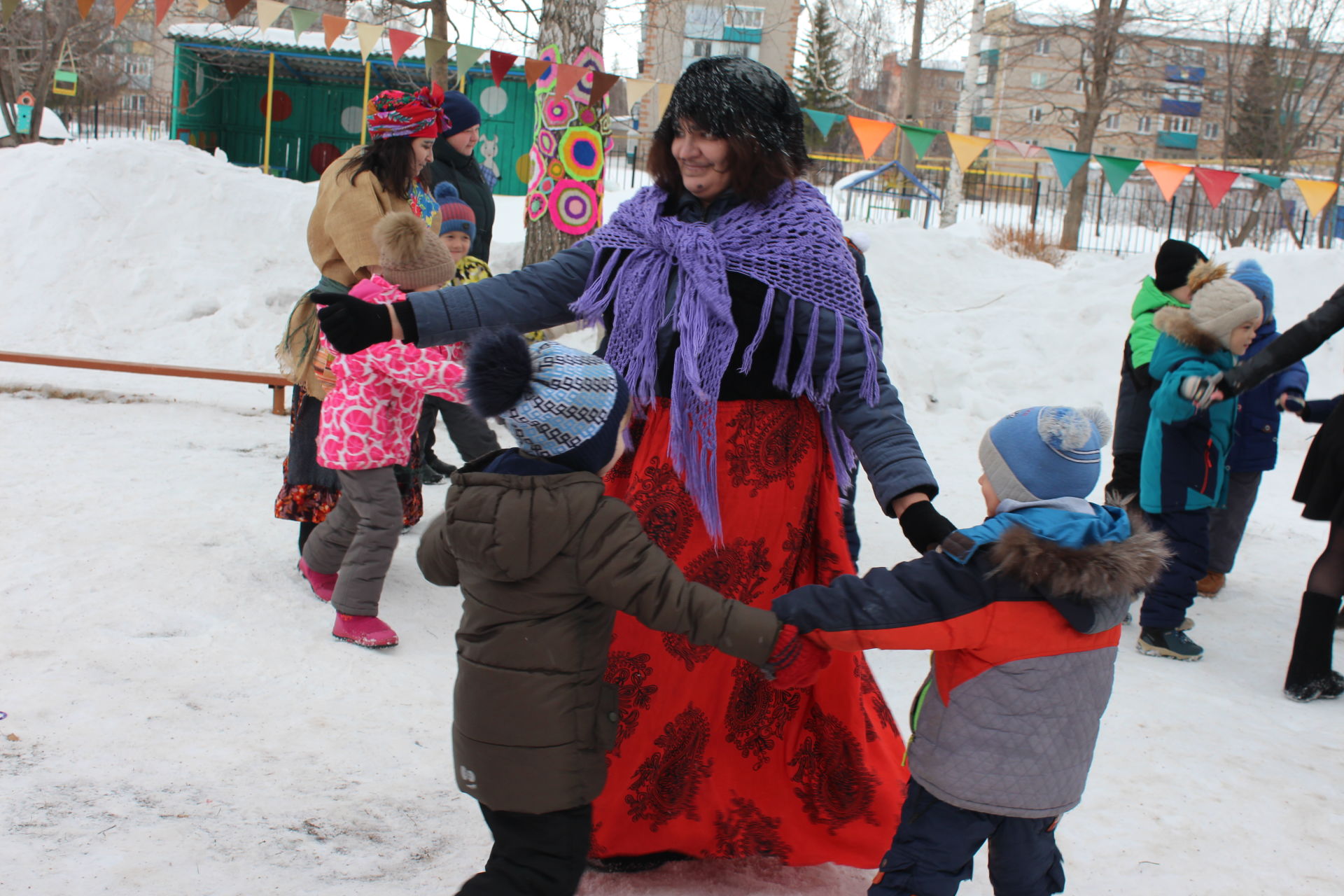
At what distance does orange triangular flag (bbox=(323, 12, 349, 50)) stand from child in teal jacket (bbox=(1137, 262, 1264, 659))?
571 cm

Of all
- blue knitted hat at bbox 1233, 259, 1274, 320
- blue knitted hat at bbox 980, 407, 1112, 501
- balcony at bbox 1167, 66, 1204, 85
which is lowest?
blue knitted hat at bbox 980, 407, 1112, 501

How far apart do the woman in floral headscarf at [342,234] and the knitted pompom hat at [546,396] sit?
218 cm

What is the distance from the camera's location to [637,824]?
224 cm

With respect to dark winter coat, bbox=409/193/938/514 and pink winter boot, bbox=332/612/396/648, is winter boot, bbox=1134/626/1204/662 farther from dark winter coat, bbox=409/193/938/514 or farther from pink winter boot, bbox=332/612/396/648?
→ pink winter boot, bbox=332/612/396/648

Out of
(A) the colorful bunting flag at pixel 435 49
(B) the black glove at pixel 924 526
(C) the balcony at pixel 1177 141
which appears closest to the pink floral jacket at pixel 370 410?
(B) the black glove at pixel 924 526

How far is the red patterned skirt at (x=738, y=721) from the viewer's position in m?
2.24

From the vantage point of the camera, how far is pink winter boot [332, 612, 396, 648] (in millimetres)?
3625

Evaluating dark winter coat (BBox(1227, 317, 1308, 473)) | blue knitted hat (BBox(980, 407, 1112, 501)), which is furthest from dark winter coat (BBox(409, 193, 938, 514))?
dark winter coat (BBox(1227, 317, 1308, 473))

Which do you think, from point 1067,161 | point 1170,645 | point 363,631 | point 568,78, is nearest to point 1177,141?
point 1067,161

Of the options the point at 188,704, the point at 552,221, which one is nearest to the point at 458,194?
the point at 552,221

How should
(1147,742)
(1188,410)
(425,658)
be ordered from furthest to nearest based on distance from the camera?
(1188,410) < (425,658) < (1147,742)

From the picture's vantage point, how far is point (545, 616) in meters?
1.82

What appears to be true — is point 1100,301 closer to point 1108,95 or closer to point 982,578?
point 982,578

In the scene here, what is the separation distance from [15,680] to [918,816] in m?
2.66
